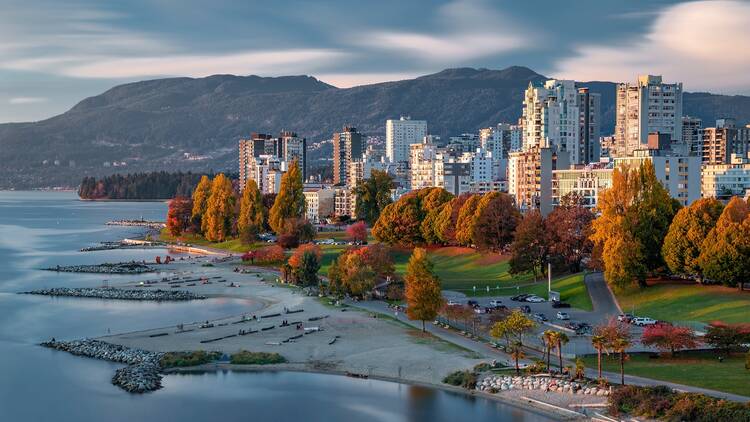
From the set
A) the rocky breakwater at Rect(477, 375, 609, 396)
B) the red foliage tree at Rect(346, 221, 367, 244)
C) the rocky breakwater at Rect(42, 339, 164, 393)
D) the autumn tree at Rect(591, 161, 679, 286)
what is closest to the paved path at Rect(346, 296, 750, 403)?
the rocky breakwater at Rect(477, 375, 609, 396)

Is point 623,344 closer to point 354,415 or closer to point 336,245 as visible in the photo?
point 354,415

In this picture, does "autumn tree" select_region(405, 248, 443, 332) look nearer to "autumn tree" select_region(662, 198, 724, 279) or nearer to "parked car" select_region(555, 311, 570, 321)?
"parked car" select_region(555, 311, 570, 321)

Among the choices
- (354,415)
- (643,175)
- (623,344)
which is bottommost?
(354,415)

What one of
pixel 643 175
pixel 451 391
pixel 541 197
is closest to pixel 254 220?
pixel 541 197

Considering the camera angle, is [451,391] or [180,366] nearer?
[451,391]

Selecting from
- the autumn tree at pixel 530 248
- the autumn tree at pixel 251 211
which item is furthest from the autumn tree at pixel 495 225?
the autumn tree at pixel 251 211

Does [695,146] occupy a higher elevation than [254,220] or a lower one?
higher
